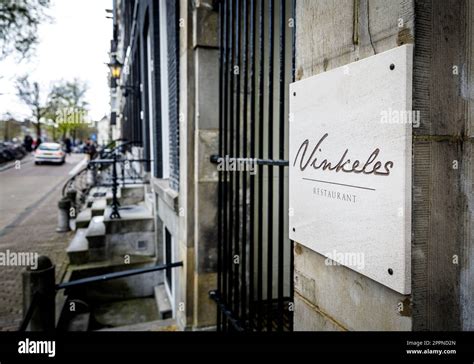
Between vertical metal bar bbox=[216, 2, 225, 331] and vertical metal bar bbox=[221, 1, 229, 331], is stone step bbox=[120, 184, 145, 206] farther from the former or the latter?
vertical metal bar bbox=[221, 1, 229, 331]

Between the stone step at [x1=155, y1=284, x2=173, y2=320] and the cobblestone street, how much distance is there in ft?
5.30

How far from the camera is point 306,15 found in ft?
5.55

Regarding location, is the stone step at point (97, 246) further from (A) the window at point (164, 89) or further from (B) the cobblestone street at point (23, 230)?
(A) the window at point (164, 89)

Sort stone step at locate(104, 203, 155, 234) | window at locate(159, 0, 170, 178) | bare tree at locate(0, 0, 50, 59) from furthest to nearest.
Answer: stone step at locate(104, 203, 155, 234)
window at locate(159, 0, 170, 178)
bare tree at locate(0, 0, 50, 59)

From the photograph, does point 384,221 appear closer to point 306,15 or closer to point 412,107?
point 412,107

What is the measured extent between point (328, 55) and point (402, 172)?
640mm

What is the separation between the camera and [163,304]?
5.92m

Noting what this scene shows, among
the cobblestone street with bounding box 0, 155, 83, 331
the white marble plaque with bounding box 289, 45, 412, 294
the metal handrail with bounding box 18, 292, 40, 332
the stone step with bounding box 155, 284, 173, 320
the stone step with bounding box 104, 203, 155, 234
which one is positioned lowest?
the stone step with bounding box 155, 284, 173, 320

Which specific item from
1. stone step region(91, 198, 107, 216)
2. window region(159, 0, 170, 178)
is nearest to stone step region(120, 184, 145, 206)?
stone step region(91, 198, 107, 216)

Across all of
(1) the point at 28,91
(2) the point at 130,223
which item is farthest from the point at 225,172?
(2) the point at 130,223

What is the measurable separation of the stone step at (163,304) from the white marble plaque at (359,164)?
4658 mm

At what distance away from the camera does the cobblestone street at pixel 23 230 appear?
5.47m

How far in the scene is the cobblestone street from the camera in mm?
5473

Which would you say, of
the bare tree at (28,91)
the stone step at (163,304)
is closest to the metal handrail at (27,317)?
the bare tree at (28,91)
